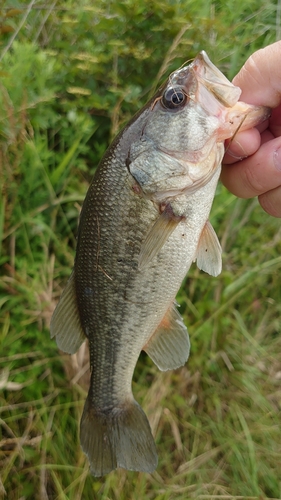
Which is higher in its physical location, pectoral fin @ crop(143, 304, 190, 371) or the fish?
the fish

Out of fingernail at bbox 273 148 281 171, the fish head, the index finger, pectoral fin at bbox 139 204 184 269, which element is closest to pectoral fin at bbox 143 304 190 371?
pectoral fin at bbox 139 204 184 269

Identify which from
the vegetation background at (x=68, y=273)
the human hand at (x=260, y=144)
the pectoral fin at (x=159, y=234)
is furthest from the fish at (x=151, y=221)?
the vegetation background at (x=68, y=273)

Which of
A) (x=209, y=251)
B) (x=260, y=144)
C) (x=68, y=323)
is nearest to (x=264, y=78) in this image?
(x=260, y=144)

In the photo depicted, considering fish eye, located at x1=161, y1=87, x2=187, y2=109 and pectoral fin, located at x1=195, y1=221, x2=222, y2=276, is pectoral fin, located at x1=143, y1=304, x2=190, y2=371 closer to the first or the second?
pectoral fin, located at x1=195, y1=221, x2=222, y2=276

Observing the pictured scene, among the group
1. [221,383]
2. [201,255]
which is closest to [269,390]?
[221,383]

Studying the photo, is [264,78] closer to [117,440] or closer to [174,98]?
[174,98]

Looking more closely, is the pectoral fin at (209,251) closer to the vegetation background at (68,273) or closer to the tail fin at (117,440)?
the tail fin at (117,440)
